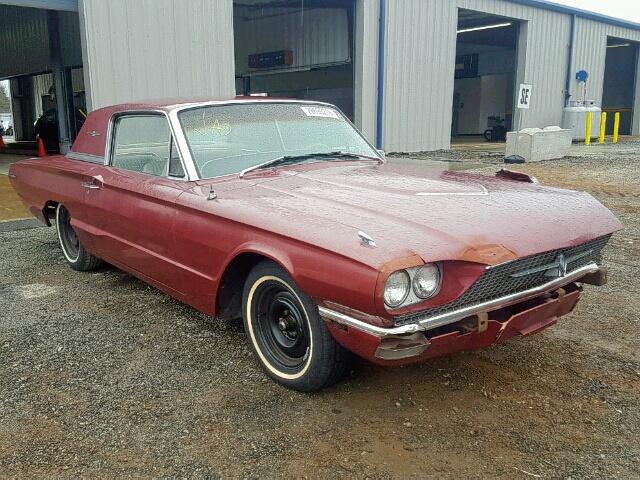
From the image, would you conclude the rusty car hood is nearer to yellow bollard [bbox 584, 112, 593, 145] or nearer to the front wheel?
the front wheel

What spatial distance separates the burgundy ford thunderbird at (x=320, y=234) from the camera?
92.4 inches

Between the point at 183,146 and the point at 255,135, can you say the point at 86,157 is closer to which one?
the point at 183,146

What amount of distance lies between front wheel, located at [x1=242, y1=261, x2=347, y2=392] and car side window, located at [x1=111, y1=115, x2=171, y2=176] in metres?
1.15

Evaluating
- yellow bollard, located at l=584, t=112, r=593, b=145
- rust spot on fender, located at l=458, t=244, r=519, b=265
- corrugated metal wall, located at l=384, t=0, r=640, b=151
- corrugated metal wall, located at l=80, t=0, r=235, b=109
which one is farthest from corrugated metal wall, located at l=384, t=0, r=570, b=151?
rust spot on fender, located at l=458, t=244, r=519, b=265

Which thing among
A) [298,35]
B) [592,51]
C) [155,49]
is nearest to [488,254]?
[155,49]

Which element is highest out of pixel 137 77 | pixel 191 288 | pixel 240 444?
pixel 137 77

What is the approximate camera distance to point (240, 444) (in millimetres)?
2422

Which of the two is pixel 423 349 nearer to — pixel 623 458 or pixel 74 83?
pixel 623 458

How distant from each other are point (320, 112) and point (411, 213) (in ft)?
5.86

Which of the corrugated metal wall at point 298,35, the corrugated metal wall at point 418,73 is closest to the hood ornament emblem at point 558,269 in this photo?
the corrugated metal wall at point 418,73

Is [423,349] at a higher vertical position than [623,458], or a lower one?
higher

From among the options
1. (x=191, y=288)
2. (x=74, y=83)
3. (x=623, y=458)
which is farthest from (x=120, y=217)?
(x=74, y=83)

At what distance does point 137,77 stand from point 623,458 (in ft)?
32.1

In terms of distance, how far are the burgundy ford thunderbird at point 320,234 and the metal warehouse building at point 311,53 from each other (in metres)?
6.28
